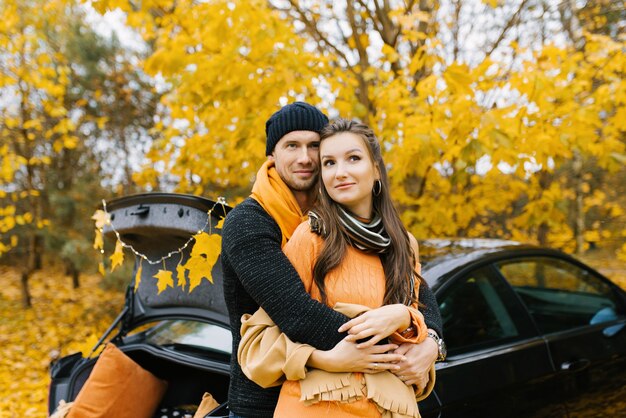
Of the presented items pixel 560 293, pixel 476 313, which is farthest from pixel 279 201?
pixel 560 293

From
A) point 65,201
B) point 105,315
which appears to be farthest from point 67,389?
point 65,201

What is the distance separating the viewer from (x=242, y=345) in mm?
1586

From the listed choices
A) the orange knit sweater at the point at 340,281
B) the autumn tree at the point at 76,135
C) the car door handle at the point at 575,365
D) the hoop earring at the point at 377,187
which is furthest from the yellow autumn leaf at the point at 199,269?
the autumn tree at the point at 76,135

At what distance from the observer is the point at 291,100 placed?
3.64 meters

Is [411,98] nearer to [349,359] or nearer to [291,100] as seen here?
[291,100]

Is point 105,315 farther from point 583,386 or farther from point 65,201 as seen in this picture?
point 583,386

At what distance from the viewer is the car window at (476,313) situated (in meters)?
2.51

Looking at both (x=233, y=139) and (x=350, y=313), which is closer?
(x=350, y=313)

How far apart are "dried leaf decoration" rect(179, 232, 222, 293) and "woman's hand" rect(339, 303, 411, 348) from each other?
837 millimetres

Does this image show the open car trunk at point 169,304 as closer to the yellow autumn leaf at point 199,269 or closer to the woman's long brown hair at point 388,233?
the yellow autumn leaf at point 199,269

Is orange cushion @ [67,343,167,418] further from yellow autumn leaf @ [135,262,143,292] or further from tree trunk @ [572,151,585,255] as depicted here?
tree trunk @ [572,151,585,255]

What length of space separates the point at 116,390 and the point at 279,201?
4.96 ft

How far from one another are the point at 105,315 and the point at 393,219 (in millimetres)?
7284

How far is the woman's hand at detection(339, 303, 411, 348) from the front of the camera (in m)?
1.46
